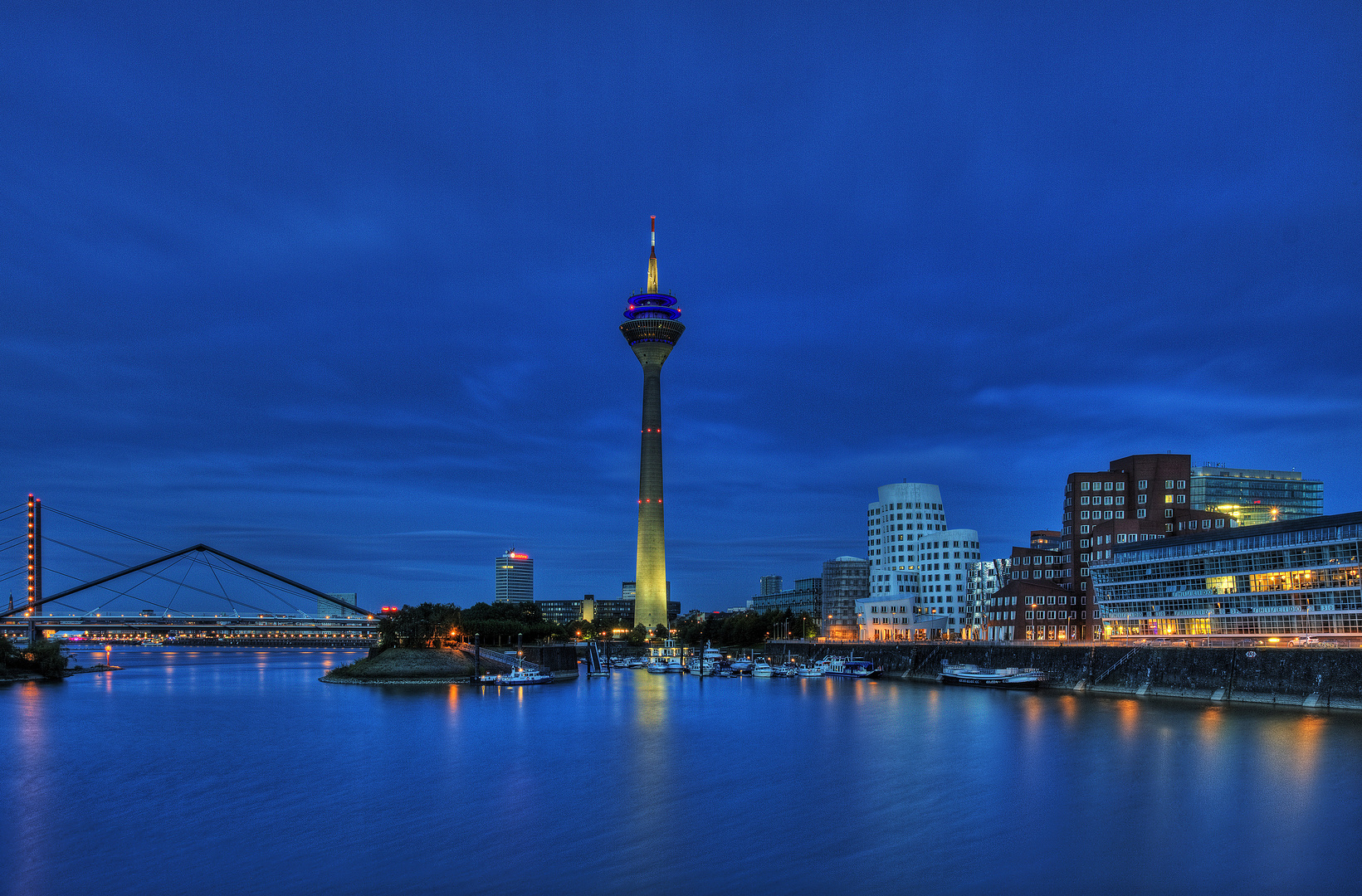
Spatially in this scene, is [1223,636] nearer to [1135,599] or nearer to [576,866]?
[1135,599]

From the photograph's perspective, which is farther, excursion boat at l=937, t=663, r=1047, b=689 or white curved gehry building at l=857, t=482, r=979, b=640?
white curved gehry building at l=857, t=482, r=979, b=640

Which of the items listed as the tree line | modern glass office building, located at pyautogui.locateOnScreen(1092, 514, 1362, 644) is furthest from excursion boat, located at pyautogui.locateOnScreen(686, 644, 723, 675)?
the tree line

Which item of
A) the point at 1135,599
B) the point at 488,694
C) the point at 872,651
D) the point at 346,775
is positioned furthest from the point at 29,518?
the point at 1135,599

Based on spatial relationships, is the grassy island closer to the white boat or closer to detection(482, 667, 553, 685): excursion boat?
detection(482, 667, 553, 685): excursion boat

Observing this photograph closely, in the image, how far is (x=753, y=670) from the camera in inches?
4584

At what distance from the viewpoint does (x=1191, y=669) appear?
235ft

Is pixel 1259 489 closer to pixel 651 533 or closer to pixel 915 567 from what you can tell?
pixel 915 567

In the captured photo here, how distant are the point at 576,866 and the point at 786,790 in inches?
512

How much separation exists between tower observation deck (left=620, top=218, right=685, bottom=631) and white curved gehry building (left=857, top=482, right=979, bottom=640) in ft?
122

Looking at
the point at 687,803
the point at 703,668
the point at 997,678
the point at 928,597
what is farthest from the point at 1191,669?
the point at 928,597

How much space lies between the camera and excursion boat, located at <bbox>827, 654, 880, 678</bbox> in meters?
111

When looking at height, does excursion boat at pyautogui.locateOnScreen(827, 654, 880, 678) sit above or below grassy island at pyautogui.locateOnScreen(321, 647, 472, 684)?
below

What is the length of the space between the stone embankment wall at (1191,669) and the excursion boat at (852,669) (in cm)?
683

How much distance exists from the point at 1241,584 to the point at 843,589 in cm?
7953
